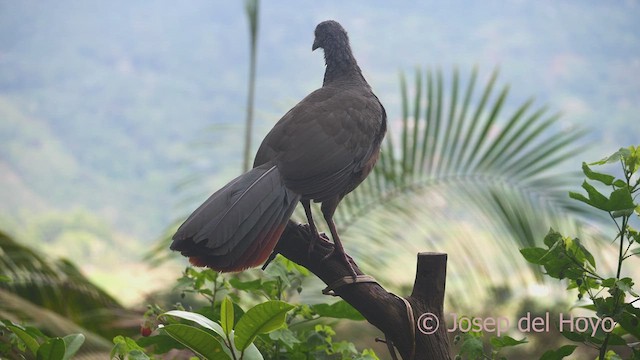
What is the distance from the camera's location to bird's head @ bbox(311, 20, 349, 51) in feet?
5.26

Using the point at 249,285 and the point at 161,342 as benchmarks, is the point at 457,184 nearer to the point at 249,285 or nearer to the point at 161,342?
the point at 249,285

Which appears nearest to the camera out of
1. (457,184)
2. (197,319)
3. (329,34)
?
(197,319)

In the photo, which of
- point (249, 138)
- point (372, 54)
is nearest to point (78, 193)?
point (372, 54)

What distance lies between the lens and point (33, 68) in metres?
27.1

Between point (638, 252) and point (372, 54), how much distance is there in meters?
27.1

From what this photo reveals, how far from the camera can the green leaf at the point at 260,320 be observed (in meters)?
1.06

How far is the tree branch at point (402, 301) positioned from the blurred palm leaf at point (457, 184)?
1.51 metres

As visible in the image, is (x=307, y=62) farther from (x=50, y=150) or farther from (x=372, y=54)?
(x=50, y=150)

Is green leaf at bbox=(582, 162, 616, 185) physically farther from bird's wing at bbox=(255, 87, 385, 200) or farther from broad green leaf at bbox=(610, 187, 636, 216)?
bird's wing at bbox=(255, 87, 385, 200)

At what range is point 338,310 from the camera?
139cm

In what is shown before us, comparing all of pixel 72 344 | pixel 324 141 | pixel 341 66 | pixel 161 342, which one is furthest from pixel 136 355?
pixel 341 66

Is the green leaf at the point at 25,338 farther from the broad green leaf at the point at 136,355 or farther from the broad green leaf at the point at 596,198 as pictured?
the broad green leaf at the point at 596,198

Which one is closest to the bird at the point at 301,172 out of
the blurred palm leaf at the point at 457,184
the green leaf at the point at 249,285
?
the green leaf at the point at 249,285

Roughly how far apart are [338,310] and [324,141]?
12.7 inches
